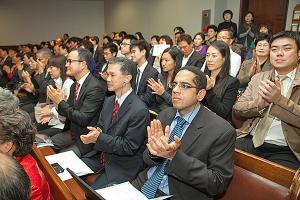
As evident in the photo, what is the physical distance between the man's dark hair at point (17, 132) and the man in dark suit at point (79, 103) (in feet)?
3.63

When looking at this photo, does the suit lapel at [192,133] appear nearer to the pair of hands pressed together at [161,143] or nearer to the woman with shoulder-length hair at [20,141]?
the pair of hands pressed together at [161,143]

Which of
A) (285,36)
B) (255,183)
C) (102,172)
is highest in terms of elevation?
(285,36)

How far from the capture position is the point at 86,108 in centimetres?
271

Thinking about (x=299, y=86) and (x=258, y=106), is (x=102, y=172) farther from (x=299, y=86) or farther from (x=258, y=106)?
(x=299, y=86)

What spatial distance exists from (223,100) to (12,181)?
2.31 m

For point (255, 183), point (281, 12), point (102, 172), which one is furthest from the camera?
point (281, 12)

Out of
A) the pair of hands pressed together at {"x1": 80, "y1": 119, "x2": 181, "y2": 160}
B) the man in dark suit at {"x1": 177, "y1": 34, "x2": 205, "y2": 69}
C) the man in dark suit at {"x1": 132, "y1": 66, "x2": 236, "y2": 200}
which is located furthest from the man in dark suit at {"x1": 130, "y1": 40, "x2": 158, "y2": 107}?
the pair of hands pressed together at {"x1": 80, "y1": 119, "x2": 181, "y2": 160}

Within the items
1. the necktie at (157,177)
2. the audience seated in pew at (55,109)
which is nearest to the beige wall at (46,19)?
the audience seated in pew at (55,109)

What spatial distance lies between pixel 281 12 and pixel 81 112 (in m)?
6.57

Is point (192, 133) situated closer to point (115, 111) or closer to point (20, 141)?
point (115, 111)

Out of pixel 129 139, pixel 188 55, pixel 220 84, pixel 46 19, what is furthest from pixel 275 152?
pixel 46 19

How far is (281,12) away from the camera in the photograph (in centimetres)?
738

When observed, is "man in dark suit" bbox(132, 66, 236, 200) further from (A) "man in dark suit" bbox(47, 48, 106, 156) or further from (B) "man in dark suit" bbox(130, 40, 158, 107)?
(B) "man in dark suit" bbox(130, 40, 158, 107)

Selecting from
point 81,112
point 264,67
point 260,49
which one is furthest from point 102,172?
point 260,49
